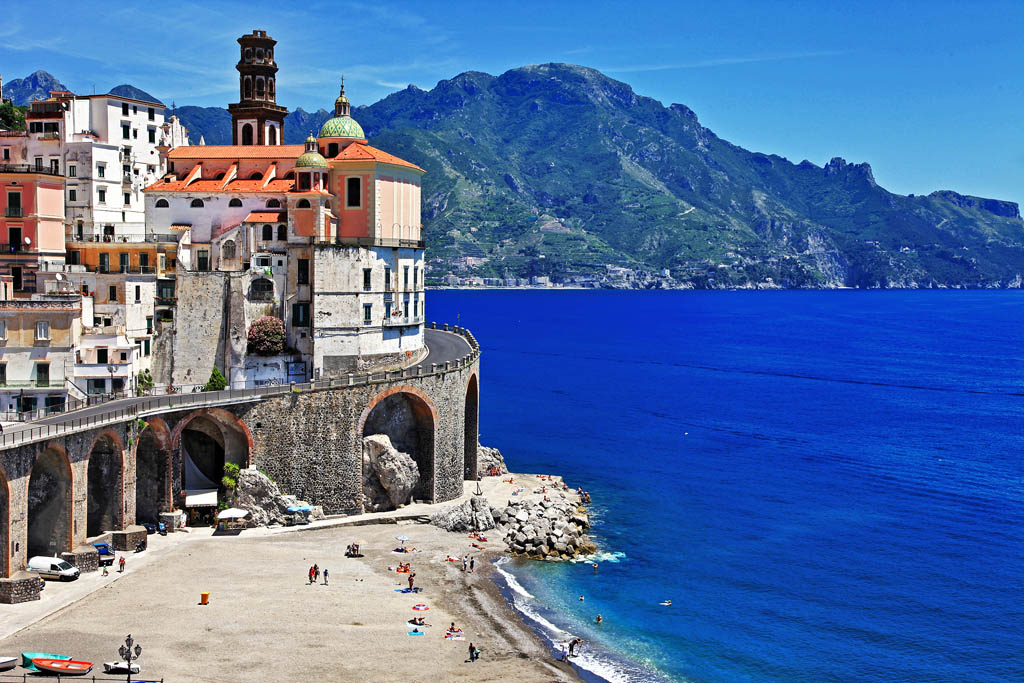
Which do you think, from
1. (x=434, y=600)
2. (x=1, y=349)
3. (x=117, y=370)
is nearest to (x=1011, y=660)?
(x=434, y=600)

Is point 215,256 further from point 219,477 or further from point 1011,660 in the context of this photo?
point 1011,660

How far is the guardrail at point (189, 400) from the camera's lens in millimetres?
52344

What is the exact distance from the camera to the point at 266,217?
78.2 m

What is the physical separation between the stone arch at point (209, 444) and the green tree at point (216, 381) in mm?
5525

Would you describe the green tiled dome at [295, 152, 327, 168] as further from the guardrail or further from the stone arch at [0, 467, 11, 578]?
the stone arch at [0, 467, 11, 578]

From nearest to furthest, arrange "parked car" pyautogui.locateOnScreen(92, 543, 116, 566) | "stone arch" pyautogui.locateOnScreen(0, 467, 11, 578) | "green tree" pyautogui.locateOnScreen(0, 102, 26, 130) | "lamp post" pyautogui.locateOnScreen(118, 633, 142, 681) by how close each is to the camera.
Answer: "lamp post" pyautogui.locateOnScreen(118, 633, 142, 681), "stone arch" pyautogui.locateOnScreen(0, 467, 11, 578), "parked car" pyautogui.locateOnScreen(92, 543, 116, 566), "green tree" pyautogui.locateOnScreen(0, 102, 26, 130)

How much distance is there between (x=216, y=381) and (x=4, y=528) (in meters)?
24.8

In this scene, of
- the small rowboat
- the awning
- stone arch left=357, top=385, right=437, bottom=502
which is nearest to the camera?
the small rowboat

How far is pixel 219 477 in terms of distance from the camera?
68.1 m

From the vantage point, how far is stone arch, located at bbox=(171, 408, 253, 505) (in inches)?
2542

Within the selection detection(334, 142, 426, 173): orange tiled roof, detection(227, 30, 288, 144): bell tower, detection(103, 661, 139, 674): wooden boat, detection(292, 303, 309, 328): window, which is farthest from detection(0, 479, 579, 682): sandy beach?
→ detection(227, 30, 288, 144): bell tower

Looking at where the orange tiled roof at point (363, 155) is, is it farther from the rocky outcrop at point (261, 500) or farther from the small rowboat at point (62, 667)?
the small rowboat at point (62, 667)

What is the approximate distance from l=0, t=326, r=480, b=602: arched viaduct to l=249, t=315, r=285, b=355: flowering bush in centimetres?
707

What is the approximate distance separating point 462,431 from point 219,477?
1903 cm
